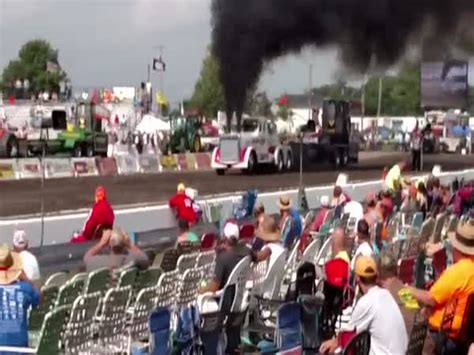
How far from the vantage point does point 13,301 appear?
825 cm

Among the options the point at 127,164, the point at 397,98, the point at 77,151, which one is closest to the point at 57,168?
the point at 127,164

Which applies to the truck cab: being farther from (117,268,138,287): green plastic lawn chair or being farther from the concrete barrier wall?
(117,268,138,287): green plastic lawn chair

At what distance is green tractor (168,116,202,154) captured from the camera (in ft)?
173

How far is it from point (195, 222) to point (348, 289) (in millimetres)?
7372

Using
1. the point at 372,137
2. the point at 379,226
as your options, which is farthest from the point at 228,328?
the point at 372,137

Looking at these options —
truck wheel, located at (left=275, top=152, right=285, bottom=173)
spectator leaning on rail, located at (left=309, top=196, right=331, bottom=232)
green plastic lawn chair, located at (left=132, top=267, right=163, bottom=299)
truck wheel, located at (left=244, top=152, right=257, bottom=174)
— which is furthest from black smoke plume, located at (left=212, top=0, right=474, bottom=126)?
green plastic lawn chair, located at (left=132, top=267, right=163, bottom=299)

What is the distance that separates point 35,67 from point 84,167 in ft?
264

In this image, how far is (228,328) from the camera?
8.75 metres

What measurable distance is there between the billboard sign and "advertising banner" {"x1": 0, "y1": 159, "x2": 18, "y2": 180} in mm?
26482

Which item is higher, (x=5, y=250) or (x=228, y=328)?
(x=5, y=250)

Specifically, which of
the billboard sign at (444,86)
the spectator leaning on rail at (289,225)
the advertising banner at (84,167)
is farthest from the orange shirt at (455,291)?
the billboard sign at (444,86)

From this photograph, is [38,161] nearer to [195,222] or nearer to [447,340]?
[195,222]

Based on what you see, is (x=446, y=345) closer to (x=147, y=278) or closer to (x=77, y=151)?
(x=147, y=278)

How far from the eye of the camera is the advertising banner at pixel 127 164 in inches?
1638
